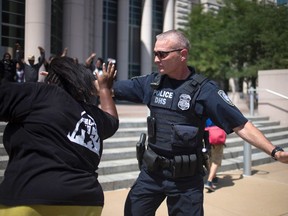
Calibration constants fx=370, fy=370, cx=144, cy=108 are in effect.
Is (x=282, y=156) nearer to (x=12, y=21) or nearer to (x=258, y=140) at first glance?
(x=258, y=140)

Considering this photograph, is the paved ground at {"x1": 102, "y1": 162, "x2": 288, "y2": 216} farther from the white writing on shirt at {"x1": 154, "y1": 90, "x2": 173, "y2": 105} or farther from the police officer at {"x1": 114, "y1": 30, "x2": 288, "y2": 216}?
the white writing on shirt at {"x1": 154, "y1": 90, "x2": 173, "y2": 105}

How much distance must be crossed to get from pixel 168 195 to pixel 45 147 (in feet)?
4.14

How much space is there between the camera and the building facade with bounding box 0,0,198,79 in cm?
1465

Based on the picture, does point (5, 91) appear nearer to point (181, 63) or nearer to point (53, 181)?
point (53, 181)

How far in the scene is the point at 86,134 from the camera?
2.04 m

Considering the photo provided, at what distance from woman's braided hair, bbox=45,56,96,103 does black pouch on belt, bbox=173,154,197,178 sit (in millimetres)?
995

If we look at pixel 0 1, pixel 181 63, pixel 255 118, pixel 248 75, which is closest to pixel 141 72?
pixel 248 75

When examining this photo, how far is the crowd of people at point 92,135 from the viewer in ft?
6.20

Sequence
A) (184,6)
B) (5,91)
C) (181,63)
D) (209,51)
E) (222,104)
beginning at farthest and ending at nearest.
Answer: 1. (184,6)
2. (209,51)
3. (181,63)
4. (222,104)
5. (5,91)

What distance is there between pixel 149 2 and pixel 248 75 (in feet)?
29.9

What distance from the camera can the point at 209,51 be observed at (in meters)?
20.2

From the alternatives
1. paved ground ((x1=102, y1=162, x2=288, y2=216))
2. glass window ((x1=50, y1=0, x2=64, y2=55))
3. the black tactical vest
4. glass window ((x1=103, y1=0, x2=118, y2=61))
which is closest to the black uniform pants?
the black tactical vest

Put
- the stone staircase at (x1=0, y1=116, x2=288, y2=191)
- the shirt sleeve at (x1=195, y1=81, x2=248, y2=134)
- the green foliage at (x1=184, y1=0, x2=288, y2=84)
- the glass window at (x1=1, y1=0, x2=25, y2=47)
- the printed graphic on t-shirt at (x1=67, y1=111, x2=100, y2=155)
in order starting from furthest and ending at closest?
1. the green foliage at (x1=184, y1=0, x2=288, y2=84)
2. the glass window at (x1=1, y1=0, x2=25, y2=47)
3. the stone staircase at (x1=0, y1=116, x2=288, y2=191)
4. the shirt sleeve at (x1=195, y1=81, x2=248, y2=134)
5. the printed graphic on t-shirt at (x1=67, y1=111, x2=100, y2=155)

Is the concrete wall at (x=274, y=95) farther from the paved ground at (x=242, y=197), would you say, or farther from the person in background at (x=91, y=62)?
the person in background at (x=91, y=62)
